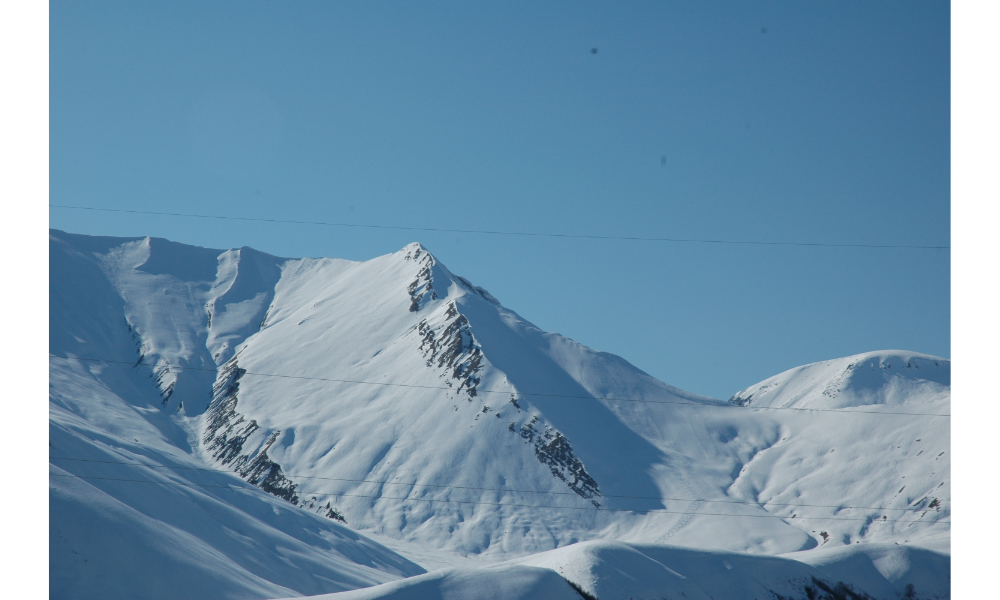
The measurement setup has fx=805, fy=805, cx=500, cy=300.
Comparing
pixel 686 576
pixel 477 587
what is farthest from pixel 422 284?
pixel 477 587

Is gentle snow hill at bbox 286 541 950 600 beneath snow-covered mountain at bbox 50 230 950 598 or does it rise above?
beneath

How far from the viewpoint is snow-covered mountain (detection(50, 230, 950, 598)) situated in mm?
112000

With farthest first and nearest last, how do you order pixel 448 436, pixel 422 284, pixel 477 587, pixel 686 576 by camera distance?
pixel 422 284 < pixel 448 436 < pixel 686 576 < pixel 477 587

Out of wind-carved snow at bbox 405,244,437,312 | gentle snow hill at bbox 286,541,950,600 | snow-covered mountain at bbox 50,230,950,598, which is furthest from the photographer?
wind-carved snow at bbox 405,244,437,312

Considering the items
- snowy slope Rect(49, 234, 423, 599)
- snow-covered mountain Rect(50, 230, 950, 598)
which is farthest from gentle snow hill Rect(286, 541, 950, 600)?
snow-covered mountain Rect(50, 230, 950, 598)

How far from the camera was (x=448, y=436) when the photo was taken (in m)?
134

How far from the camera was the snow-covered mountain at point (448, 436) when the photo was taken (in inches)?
4409

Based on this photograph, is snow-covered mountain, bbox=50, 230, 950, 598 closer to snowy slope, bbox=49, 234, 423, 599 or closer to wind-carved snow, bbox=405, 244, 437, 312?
snowy slope, bbox=49, 234, 423, 599

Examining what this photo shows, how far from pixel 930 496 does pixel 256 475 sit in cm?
10103

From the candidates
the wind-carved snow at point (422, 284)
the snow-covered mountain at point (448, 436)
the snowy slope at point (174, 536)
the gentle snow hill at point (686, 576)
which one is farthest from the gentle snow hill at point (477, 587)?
the wind-carved snow at point (422, 284)

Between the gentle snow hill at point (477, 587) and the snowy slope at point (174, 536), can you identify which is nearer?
the gentle snow hill at point (477, 587)

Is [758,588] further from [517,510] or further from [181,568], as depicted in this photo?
[517,510]

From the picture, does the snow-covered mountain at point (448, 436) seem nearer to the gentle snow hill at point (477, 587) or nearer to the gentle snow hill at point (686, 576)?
the gentle snow hill at point (686, 576)

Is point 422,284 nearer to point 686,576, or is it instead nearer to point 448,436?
point 448,436
